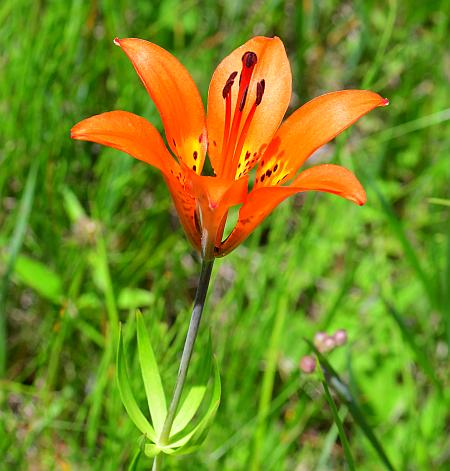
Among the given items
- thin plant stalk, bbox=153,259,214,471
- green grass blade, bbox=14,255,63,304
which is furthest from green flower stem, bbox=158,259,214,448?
green grass blade, bbox=14,255,63,304

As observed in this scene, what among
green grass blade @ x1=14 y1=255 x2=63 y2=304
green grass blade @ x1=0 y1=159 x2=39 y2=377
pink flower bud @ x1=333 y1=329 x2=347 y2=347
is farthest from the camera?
green grass blade @ x1=14 y1=255 x2=63 y2=304

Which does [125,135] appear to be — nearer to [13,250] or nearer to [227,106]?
[227,106]

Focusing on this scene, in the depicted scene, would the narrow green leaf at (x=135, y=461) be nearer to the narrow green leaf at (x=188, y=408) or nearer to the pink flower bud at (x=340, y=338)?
the narrow green leaf at (x=188, y=408)

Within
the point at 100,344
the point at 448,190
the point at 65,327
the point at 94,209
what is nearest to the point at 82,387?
the point at 100,344

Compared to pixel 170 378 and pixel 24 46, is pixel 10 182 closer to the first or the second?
pixel 24 46

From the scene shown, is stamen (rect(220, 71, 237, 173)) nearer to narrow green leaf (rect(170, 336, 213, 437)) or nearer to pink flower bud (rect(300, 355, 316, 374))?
narrow green leaf (rect(170, 336, 213, 437))

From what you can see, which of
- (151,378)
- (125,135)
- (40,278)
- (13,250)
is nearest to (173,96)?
(125,135)
